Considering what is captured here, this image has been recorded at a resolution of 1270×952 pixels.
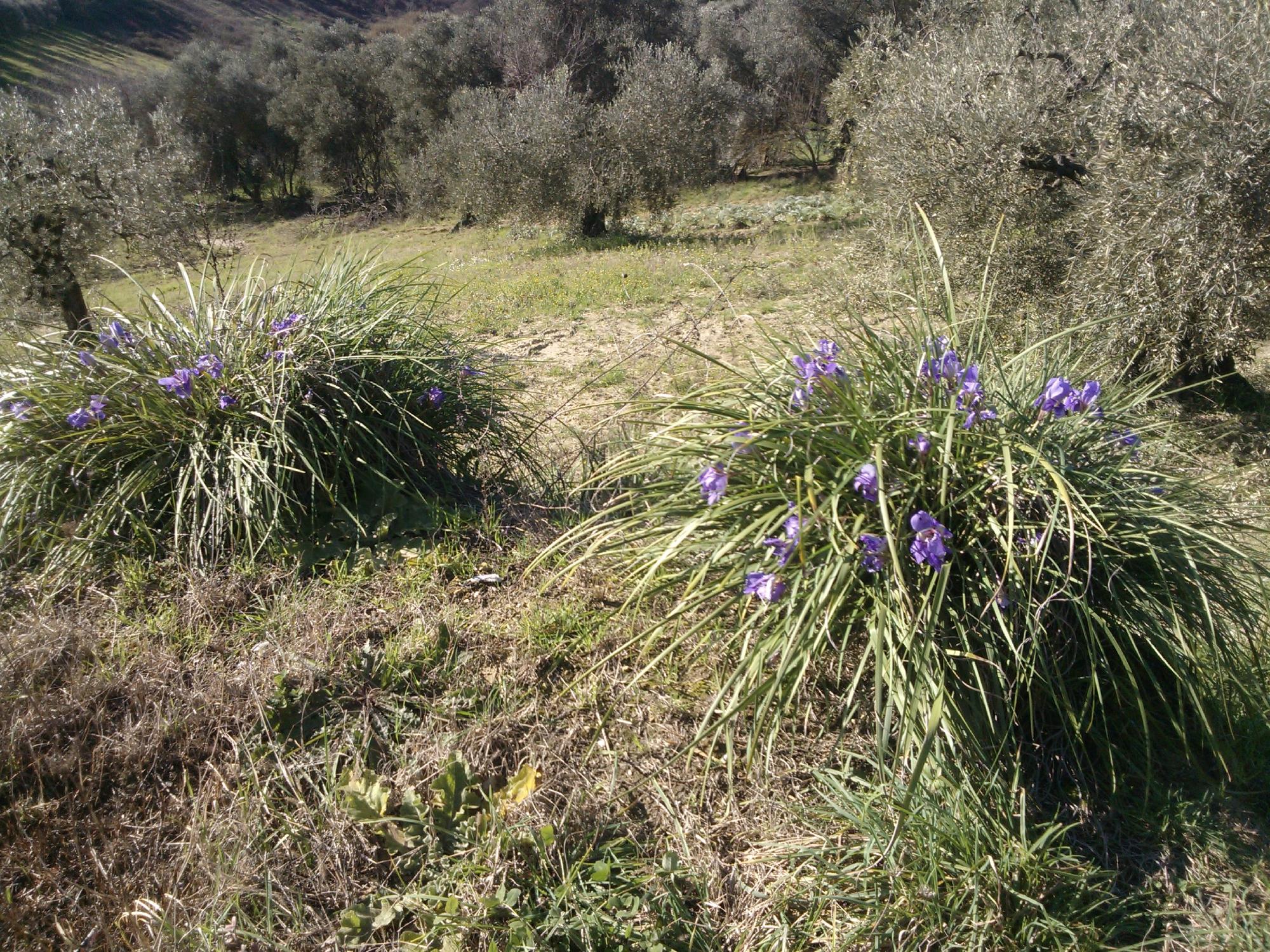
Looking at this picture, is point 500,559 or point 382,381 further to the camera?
point 382,381

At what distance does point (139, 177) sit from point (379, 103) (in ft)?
62.0

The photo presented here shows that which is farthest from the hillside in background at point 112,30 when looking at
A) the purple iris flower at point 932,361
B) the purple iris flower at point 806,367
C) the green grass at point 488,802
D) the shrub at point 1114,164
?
the purple iris flower at point 932,361

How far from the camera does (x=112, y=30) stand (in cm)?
4003

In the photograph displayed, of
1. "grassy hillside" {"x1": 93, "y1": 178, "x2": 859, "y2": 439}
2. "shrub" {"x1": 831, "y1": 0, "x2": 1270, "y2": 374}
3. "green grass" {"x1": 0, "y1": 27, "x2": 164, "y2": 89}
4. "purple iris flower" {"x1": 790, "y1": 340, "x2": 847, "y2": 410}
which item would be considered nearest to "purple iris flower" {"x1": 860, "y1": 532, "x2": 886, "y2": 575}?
"purple iris flower" {"x1": 790, "y1": 340, "x2": 847, "y2": 410}

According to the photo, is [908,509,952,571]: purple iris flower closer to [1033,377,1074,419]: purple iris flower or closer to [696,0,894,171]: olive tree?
[1033,377,1074,419]: purple iris flower

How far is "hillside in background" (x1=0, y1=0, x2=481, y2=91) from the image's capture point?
32312mm

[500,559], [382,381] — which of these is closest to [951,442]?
[500,559]

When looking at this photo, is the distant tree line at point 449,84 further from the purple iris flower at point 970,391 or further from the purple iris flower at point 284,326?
the purple iris flower at point 970,391

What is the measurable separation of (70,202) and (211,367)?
7940 millimetres

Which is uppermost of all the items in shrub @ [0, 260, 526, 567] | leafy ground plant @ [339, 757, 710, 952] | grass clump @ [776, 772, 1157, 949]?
shrub @ [0, 260, 526, 567]

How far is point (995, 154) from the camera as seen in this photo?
255 inches

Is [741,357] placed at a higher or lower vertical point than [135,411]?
lower

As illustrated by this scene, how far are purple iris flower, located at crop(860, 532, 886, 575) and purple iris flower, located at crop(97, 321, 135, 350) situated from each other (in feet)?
9.77

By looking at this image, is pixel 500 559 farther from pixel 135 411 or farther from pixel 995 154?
pixel 995 154
